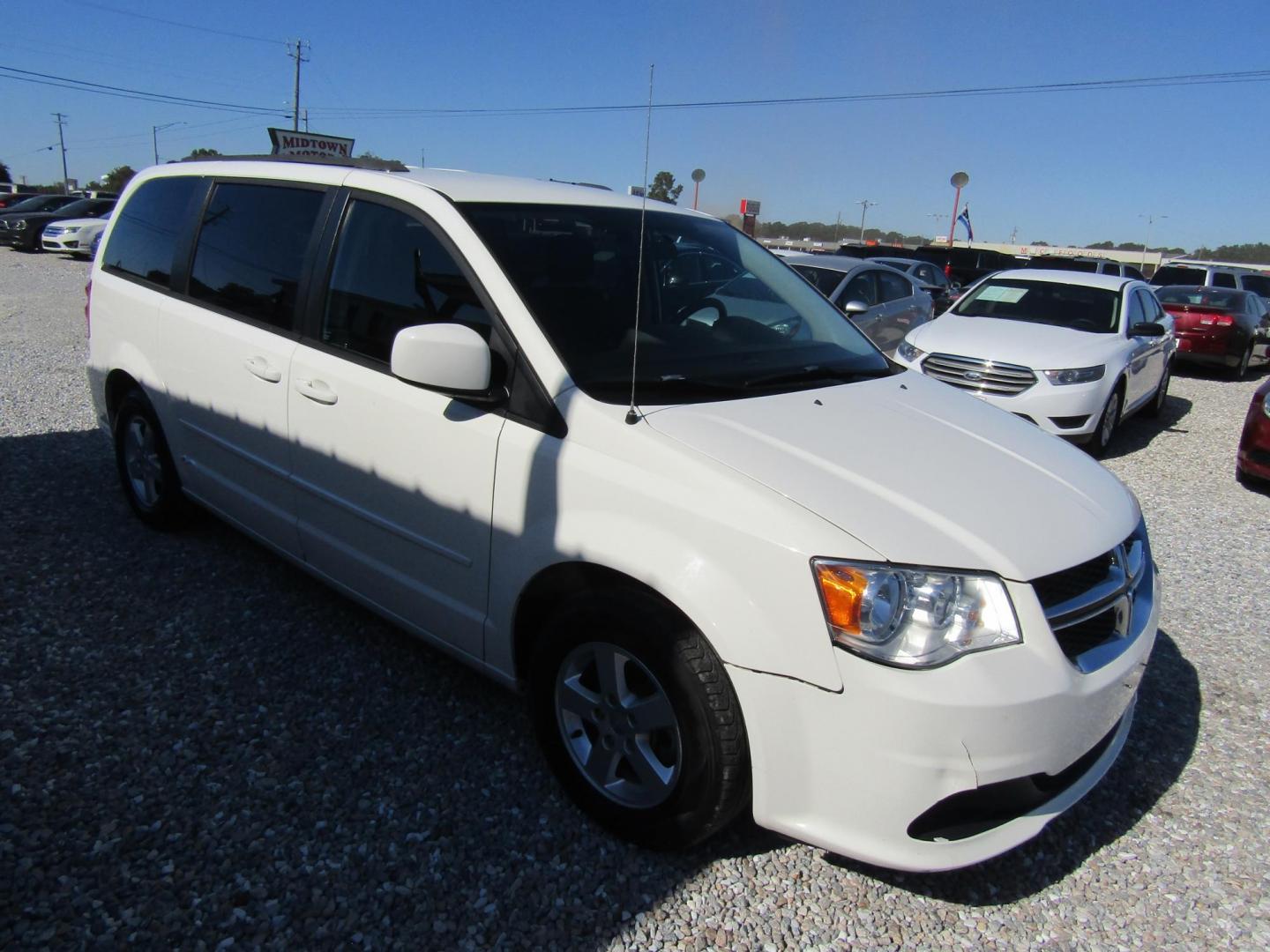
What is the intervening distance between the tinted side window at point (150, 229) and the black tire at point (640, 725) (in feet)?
9.48

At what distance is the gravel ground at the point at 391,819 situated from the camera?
2.27 m

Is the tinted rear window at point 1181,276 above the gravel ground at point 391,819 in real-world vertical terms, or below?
above

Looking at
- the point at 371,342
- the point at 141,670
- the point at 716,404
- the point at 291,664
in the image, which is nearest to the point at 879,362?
the point at 716,404

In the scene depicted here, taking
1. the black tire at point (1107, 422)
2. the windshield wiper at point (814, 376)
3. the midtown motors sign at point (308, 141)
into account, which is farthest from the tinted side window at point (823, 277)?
the windshield wiper at point (814, 376)

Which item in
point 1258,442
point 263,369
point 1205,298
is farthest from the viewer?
point 1205,298

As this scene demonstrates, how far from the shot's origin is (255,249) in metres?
3.62

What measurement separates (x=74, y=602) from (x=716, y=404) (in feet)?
9.83

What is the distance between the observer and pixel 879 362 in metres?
3.47

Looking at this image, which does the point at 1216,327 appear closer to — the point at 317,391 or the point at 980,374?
the point at 980,374

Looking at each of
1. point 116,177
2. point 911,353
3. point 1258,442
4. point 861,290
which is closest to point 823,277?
point 861,290

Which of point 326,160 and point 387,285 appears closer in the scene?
point 387,285

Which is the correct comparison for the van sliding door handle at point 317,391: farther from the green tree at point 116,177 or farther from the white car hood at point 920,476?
the green tree at point 116,177

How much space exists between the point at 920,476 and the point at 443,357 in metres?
1.37

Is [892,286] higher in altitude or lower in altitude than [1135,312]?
higher
